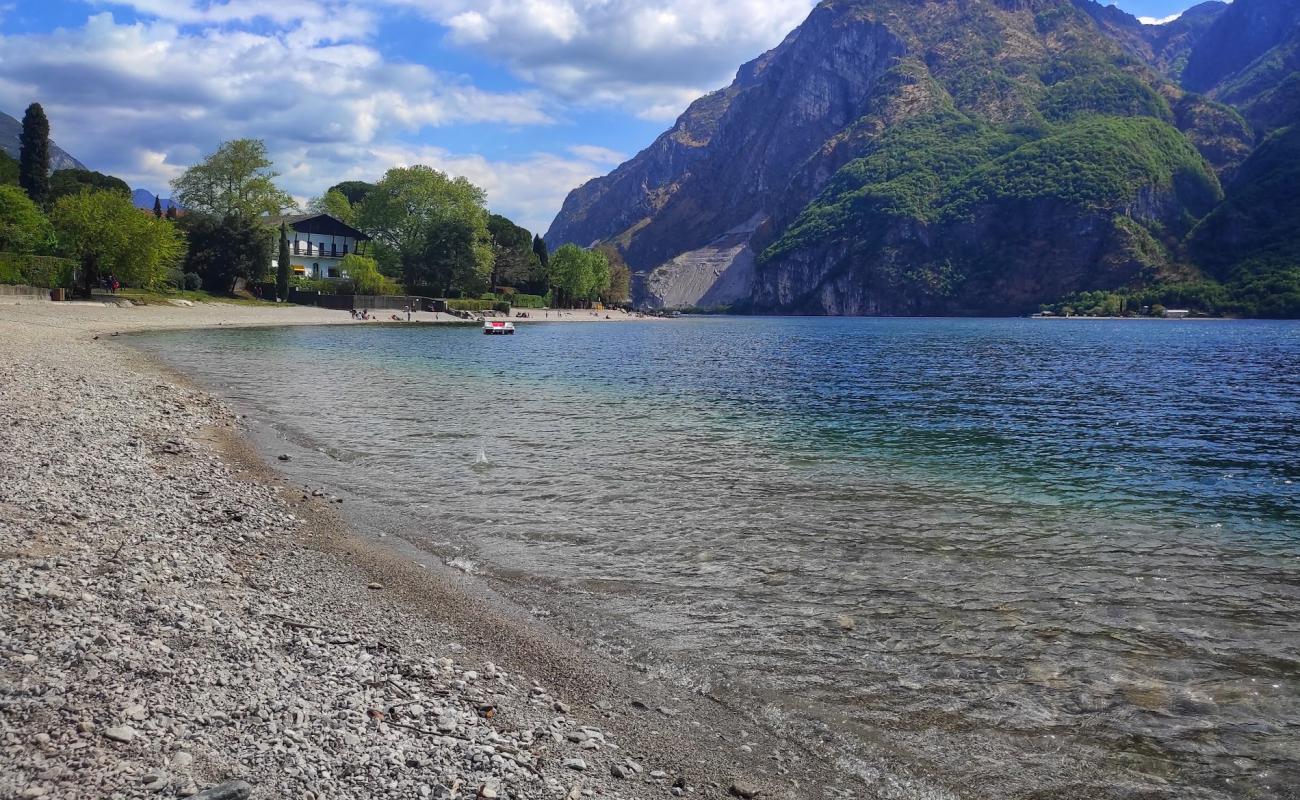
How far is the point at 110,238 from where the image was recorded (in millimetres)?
76688

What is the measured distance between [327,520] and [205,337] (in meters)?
58.6

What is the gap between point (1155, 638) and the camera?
8.91 metres

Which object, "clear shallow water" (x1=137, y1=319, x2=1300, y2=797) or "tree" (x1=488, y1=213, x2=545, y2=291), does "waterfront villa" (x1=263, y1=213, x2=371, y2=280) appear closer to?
"tree" (x1=488, y1=213, x2=545, y2=291)

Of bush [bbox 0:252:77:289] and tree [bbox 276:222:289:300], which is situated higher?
tree [bbox 276:222:289:300]

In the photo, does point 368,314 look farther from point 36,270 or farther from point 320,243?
point 36,270

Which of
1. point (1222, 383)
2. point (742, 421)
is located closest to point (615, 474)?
point (742, 421)

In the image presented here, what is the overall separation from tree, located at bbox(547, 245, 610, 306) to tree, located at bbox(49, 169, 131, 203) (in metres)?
79.8

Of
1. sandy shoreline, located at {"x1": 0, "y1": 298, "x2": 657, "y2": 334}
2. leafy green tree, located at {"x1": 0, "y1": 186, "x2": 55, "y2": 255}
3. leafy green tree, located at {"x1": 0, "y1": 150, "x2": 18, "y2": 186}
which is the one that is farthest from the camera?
leafy green tree, located at {"x1": 0, "y1": 150, "x2": 18, "y2": 186}

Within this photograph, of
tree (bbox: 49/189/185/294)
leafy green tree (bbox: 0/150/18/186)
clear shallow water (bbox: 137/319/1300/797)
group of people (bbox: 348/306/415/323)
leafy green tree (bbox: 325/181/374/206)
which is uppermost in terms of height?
leafy green tree (bbox: 325/181/374/206)

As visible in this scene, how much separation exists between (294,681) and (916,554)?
9042 millimetres

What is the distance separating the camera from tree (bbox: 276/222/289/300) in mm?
108438

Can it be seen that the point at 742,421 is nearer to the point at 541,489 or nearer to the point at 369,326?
the point at 541,489

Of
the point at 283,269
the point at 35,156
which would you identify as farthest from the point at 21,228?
the point at 35,156

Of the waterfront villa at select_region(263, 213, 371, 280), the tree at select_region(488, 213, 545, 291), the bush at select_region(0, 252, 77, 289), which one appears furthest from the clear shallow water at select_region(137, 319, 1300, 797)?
the tree at select_region(488, 213, 545, 291)
